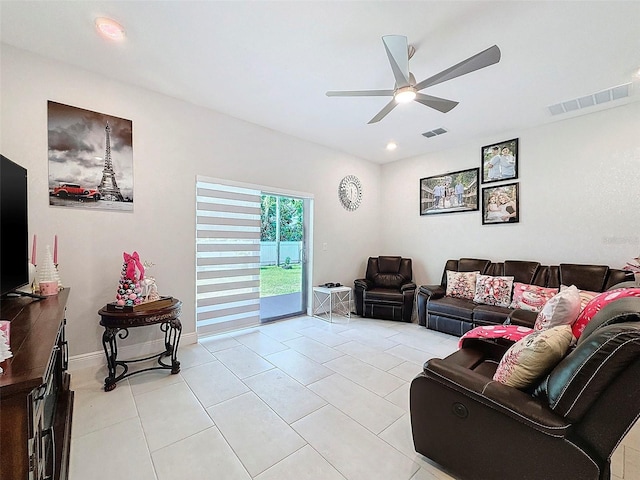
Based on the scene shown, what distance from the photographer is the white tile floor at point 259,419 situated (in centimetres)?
165

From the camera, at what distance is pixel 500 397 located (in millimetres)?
1347

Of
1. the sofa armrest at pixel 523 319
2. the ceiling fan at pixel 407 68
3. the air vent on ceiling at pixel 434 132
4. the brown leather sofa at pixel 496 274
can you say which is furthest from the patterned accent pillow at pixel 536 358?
the air vent on ceiling at pixel 434 132

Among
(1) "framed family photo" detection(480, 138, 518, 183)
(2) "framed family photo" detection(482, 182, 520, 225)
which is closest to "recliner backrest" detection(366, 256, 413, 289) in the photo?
(2) "framed family photo" detection(482, 182, 520, 225)

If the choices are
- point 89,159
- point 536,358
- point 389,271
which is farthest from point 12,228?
point 389,271

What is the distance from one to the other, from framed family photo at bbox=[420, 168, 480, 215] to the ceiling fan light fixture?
9.15 ft

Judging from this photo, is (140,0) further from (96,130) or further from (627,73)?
(627,73)

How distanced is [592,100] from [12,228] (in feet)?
18.7

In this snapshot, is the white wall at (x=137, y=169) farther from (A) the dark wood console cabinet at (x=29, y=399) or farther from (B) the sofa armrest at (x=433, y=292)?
(B) the sofa armrest at (x=433, y=292)

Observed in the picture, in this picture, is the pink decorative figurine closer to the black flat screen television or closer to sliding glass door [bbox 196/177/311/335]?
the black flat screen television

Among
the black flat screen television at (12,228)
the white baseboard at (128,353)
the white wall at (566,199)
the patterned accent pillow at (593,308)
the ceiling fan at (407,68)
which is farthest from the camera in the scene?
the white wall at (566,199)

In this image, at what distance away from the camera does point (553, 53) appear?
2453 mm

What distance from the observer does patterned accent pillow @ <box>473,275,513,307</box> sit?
152 inches

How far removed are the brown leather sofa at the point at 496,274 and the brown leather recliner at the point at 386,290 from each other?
308 mm

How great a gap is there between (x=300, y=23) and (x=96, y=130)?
2.37m
